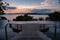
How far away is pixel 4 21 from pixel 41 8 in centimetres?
75

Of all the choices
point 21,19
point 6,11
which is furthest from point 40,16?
point 6,11

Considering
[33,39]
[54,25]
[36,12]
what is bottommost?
[33,39]

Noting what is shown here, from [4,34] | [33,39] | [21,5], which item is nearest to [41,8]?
[21,5]

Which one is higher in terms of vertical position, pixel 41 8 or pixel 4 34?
pixel 41 8

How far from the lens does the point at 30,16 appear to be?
374cm

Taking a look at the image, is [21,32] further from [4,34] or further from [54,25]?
[54,25]

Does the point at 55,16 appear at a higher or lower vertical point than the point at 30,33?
higher

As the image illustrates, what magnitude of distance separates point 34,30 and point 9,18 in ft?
1.72

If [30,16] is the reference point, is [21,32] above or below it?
below

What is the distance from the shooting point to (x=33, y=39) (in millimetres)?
3859

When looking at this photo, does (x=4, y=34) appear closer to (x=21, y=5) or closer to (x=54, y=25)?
(x=21, y=5)

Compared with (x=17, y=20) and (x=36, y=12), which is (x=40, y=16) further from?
(x=17, y=20)

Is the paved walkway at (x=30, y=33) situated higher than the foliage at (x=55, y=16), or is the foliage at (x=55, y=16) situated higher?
the foliage at (x=55, y=16)

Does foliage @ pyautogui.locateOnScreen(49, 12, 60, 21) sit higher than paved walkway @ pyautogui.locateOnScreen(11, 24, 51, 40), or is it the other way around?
foliage @ pyautogui.locateOnScreen(49, 12, 60, 21)
